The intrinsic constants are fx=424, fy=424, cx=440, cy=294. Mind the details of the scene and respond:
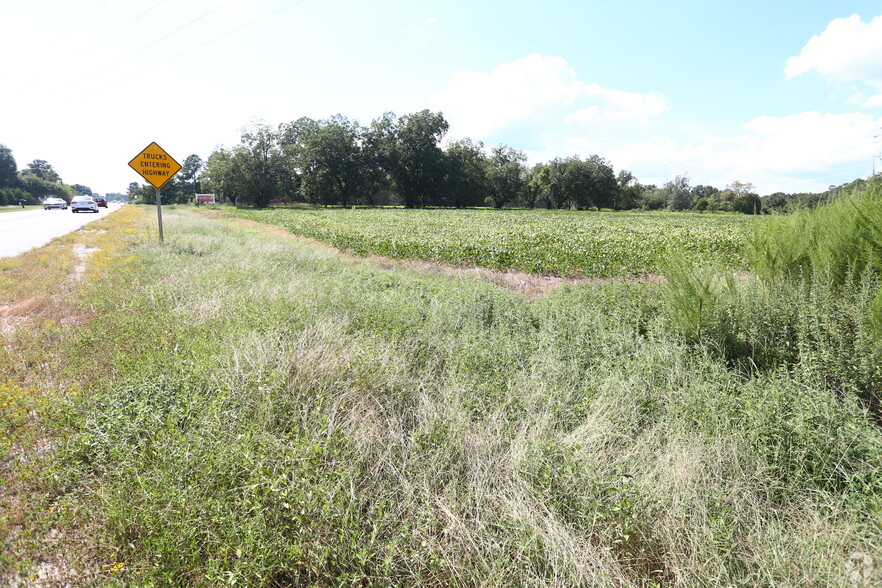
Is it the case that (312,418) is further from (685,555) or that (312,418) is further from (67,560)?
(685,555)

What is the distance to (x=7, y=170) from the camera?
77.4 metres

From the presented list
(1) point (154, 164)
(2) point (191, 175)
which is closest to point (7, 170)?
(2) point (191, 175)

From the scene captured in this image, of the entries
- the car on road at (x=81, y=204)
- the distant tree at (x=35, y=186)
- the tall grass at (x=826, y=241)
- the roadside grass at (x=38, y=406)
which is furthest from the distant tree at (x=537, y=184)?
the distant tree at (x=35, y=186)

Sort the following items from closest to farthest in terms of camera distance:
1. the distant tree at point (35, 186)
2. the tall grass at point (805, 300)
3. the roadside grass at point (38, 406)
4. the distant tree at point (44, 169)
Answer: the roadside grass at point (38, 406)
the tall grass at point (805, 300)
the distant tree at point (35, 186)
the distant tree at point (44, 169)

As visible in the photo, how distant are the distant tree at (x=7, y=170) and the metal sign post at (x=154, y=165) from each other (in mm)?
94046

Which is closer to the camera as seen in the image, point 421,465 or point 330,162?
point 421,465

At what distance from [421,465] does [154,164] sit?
48.4 feet

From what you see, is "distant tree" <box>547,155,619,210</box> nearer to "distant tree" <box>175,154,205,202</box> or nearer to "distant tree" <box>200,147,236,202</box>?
"distant tree" <box>200,147,236,202</box>

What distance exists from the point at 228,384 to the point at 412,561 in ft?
7.13

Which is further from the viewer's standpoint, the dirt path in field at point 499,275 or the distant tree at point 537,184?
the distant tree at point 537,184

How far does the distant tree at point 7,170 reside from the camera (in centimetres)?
7651

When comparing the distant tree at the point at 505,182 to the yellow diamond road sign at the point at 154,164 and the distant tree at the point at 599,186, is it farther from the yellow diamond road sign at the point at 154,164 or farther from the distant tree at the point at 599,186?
the yellow diamond road sign at the point at 154,164

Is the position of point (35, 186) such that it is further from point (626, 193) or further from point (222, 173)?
point (626, 193)

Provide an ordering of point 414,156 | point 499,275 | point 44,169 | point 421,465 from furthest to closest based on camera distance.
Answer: point 44,169 → point 414,156 → point 499,275 → point 421,465
